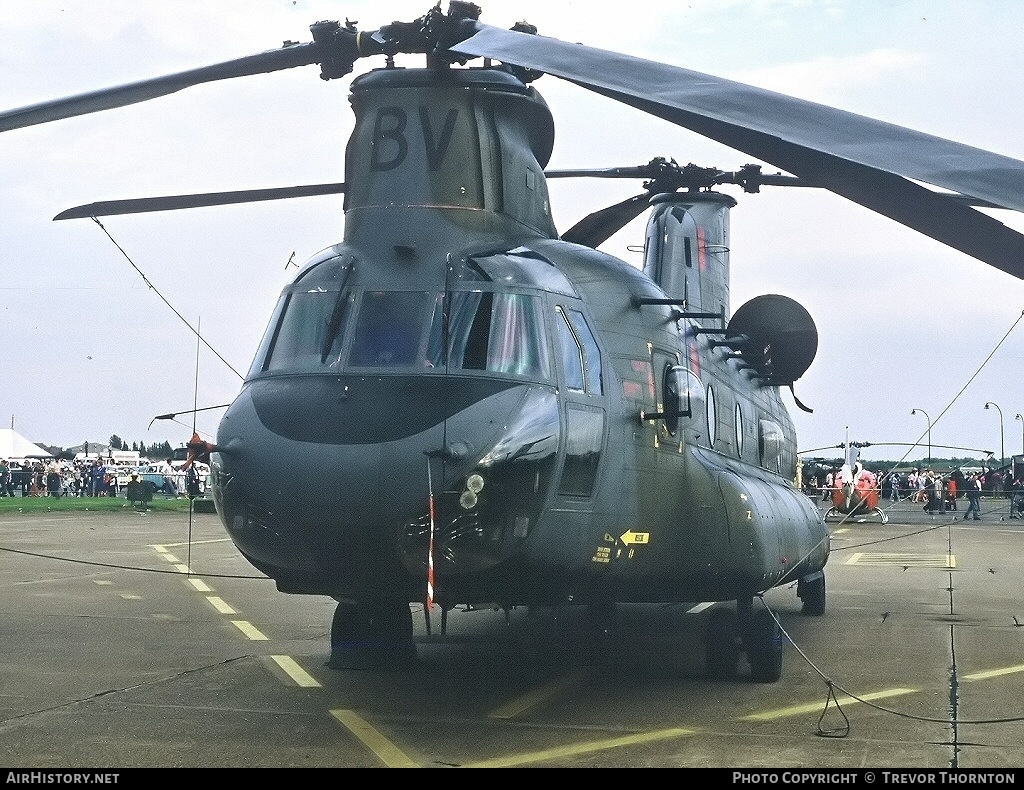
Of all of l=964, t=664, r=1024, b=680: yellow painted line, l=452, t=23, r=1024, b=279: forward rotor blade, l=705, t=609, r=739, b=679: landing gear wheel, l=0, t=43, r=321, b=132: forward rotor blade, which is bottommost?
l=964, t=664, r=1024, b=680: yellow painted line

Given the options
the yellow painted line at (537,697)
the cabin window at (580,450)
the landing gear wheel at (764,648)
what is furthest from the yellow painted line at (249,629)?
the cabin window at (580,450)

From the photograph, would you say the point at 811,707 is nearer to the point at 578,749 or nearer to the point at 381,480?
the point at 578,749

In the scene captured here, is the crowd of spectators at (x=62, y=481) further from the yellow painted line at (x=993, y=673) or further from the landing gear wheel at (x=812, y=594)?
the yellow painted line at (x=993, y=673)

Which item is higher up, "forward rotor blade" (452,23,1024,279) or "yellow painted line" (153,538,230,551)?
"forward rotor blade" (452,23,1024,279)

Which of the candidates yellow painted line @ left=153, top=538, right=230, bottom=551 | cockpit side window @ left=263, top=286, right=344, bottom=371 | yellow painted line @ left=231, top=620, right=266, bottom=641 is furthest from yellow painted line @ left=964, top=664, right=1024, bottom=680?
yellow painted line @ left=153, top=538, right=230, bottom=551

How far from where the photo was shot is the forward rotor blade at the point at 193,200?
10078 millimetres

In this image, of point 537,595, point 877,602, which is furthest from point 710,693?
point 877,602

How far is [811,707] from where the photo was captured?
961 centimetres

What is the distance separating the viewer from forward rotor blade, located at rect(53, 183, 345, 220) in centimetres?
1008

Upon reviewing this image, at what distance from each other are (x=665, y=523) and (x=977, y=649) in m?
5.13

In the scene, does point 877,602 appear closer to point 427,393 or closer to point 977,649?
point 977,649

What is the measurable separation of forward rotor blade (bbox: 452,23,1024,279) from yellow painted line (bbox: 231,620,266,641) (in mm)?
8100

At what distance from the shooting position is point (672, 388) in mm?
10375

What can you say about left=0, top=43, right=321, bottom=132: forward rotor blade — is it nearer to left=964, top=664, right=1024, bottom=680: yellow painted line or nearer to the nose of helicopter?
the nose of helicopter
